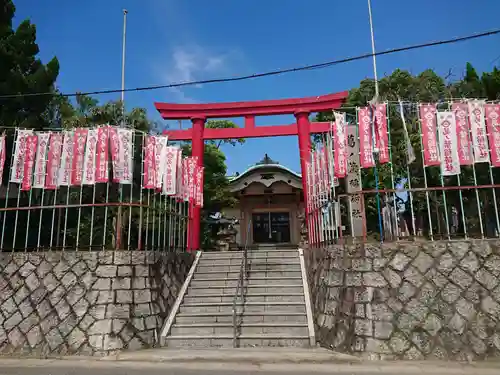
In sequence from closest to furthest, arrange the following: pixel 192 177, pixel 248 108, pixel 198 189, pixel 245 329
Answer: pixel 245 329 → pixel 192 177 → pixel 198 189 → pixel 248 108

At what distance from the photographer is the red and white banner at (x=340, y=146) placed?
28.7ft

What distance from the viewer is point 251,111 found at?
46.7 feet

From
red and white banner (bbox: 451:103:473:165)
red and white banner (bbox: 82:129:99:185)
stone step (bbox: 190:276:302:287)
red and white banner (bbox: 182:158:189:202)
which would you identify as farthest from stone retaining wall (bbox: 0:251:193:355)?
red and white banner (bbox: 451:103:473:165)

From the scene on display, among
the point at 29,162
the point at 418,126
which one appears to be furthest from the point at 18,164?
the point at 418,126

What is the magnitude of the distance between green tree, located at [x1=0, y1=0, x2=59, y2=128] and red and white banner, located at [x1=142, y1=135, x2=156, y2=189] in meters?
6.58

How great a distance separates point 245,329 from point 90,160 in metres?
5.32

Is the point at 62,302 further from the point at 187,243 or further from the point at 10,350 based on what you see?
the point at 187,243

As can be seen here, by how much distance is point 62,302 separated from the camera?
7441mm

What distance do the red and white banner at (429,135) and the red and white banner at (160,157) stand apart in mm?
6279

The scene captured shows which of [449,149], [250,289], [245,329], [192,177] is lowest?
[245,329]

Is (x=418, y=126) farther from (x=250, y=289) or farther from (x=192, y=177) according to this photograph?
(x=250, y=289)

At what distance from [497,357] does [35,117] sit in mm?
15070

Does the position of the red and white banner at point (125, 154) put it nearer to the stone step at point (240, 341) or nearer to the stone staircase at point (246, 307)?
the stone staircase at point (246, 307)

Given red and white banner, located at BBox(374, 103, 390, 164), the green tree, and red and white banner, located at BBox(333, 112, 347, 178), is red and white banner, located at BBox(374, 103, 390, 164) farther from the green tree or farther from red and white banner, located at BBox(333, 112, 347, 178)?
the green tree
